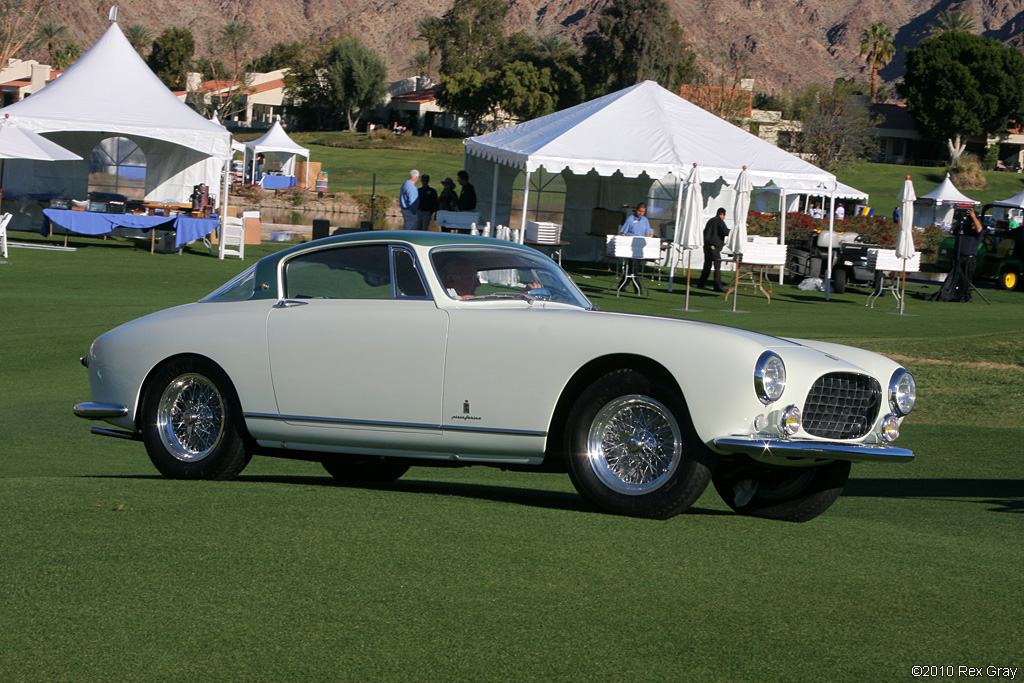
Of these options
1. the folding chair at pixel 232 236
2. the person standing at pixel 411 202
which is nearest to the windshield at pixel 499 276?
the person standing at pixel 411 202

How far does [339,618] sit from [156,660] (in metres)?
0.70

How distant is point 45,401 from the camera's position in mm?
10914

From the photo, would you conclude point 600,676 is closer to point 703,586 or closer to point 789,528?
point 703,586

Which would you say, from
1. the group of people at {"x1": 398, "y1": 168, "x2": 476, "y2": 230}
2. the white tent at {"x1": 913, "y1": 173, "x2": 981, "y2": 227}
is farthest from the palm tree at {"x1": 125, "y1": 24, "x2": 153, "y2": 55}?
the group of people at {"x1": 398, "y1": 168, "x2": 476, "y2": 230}

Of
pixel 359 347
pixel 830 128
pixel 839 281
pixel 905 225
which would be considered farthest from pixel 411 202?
pixel 830 128

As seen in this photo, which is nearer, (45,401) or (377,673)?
(377,673)

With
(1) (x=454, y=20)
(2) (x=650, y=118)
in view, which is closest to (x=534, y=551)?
(2) (x=650, y=118)

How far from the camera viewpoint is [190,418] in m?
6.87

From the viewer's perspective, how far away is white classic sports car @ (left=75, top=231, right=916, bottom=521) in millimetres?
A: 5492

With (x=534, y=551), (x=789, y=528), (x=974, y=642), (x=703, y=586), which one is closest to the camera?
(x=974, y=642)

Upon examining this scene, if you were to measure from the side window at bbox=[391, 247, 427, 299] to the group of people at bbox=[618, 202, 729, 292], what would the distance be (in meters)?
17.5

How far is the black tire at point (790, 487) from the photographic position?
6199 mm

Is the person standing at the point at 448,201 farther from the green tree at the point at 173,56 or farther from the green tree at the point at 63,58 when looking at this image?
the green tree at the point at 63,58

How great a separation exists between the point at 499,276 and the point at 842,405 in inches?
80.8
